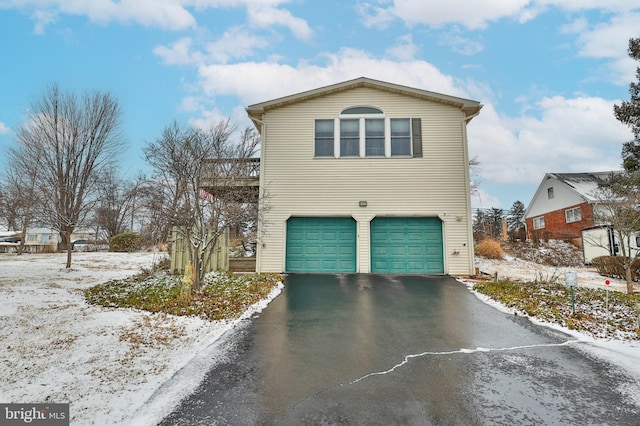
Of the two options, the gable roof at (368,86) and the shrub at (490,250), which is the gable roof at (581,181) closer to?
the shrub at (490,250)

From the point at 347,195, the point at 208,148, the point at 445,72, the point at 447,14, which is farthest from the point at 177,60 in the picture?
the point at 445,72

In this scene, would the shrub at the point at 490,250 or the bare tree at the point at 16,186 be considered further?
the bare tree at the point at 16,186

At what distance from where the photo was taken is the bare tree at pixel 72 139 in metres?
19.3

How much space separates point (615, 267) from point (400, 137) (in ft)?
31.6

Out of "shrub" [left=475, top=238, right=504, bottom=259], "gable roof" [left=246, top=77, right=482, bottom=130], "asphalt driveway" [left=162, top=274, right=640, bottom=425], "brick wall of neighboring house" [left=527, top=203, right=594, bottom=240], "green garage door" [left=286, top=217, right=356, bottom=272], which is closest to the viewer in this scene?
"asphalt driveway" [left=162, top=274, right=640, bottom=425]

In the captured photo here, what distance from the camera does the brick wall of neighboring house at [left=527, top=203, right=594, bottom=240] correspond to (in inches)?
758

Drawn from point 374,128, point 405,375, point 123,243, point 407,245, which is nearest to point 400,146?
point 374,128

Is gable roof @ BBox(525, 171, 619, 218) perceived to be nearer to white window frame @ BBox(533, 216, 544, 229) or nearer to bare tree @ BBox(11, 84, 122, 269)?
white window frame @ BBox(533, 216, 544, 229)

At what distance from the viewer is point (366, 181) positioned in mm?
11094

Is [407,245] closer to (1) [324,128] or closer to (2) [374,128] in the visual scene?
(2) [374,128]

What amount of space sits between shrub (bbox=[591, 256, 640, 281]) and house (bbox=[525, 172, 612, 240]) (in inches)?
290

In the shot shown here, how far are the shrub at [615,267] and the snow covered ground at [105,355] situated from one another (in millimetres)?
10231

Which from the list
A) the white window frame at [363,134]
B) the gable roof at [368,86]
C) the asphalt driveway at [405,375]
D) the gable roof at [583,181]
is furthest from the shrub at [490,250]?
the asphalt driveway at [405,375]

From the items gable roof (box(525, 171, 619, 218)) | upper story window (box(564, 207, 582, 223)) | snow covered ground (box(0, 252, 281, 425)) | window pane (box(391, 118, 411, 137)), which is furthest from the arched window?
upper story window (box(564, 207, 582, 223))
